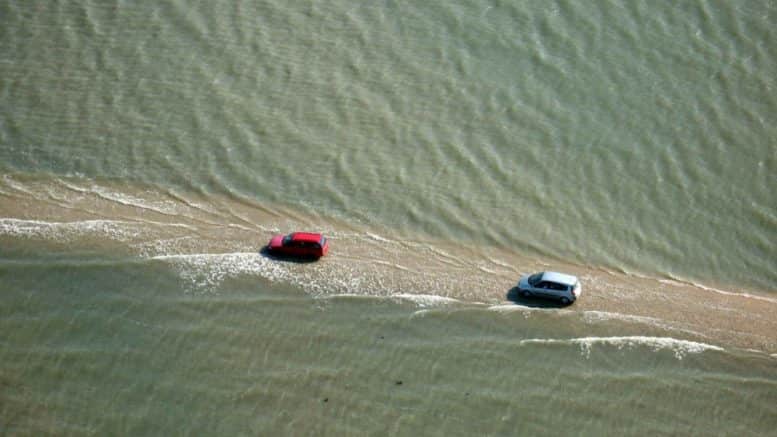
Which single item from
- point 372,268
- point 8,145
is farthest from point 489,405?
point 8,145

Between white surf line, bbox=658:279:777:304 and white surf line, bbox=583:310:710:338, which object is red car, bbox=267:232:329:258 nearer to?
white surf line, bbox=583:310:710:338

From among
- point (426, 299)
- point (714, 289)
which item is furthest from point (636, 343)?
point (426, 299)

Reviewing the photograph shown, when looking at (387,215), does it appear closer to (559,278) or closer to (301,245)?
(301,245)

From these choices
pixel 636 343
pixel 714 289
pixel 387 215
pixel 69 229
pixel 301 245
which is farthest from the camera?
pixel 387 215

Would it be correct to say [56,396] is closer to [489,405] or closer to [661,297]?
[489,405]

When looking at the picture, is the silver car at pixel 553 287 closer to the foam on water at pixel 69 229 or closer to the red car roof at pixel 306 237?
the red car roof at pixel 306 237

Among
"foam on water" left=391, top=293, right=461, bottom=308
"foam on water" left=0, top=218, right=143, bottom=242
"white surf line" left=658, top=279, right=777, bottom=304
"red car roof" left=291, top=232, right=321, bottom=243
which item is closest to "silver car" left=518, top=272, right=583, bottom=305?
"foam on water" left=391, top=293, right=461, bottom=308

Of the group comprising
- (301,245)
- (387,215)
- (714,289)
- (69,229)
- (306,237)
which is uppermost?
(387,215)
